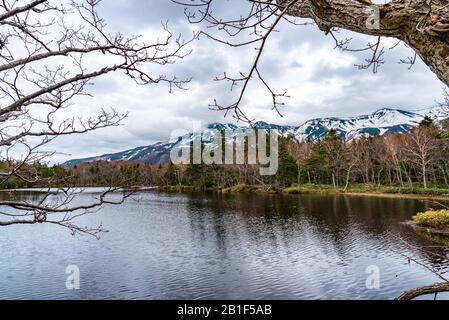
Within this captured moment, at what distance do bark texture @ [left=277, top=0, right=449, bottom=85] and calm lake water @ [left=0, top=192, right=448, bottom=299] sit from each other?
5225 millimetres

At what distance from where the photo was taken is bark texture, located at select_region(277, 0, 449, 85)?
1.72 meters

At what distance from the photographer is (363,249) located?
55.3 ft

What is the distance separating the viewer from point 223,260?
15.8m

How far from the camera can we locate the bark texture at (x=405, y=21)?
172 centimetres

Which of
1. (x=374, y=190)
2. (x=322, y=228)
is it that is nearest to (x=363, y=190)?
(x=374, y=190)

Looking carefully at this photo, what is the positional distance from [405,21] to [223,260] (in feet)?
48.9

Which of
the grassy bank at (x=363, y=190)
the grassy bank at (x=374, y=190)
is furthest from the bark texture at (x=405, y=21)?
the grassy bank at (x=374, y=190)

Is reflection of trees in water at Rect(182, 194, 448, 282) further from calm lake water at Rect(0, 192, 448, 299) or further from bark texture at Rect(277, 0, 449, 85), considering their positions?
bark texture at Rect(277, 0, 449, 85)

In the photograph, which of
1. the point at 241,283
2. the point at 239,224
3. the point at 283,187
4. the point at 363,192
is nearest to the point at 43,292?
the point at 241,283

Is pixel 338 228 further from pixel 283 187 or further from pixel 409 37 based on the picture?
pixel 283 187

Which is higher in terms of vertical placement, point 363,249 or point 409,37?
point 409,37

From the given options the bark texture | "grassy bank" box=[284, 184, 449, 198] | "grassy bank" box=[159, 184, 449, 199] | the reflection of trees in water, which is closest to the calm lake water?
the reflection of trees in water

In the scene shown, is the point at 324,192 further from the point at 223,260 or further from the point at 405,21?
the point at 405,21

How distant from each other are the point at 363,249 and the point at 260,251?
15.7 ft
